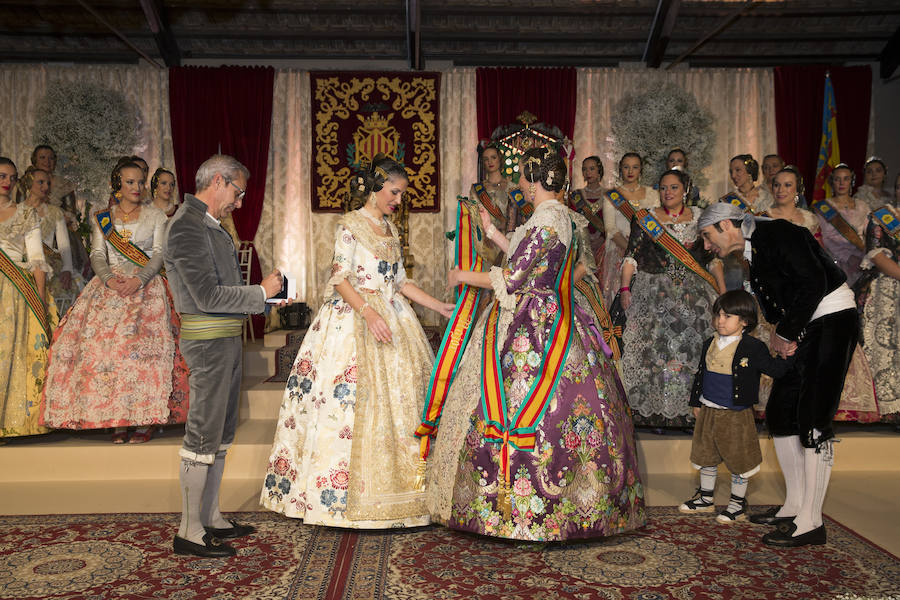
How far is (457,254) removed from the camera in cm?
348

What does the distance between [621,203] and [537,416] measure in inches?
98.8

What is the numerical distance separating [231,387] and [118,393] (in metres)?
1.83

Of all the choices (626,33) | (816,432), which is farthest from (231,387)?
(626,33)

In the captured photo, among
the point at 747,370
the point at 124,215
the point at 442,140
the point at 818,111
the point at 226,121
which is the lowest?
the point at 747,370

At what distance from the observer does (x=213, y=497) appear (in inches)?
130

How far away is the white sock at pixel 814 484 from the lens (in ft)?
10.6

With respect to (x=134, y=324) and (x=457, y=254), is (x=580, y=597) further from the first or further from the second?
(x=134, y=324)

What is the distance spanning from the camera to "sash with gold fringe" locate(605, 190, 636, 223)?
5.08m

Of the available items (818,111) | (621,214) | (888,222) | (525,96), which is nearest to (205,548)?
(621,214)

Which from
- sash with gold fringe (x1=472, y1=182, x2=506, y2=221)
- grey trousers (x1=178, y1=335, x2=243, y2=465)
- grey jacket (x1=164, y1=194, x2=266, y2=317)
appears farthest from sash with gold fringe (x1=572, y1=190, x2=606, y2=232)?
grey trousers (x1=178, y1=335, x2=243, y2=465)

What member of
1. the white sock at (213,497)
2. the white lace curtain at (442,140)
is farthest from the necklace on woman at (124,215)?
the white lace curtain at (442,140)

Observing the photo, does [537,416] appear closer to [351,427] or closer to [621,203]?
[351,427]

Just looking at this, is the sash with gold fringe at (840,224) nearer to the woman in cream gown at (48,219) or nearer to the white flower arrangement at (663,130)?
the white flower arrangement at (663,130)

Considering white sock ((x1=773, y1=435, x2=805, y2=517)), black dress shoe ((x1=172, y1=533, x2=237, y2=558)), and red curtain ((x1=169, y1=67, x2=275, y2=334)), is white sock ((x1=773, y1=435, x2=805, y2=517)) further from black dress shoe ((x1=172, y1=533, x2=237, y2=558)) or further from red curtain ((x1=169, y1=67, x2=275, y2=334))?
red curtain ((x1=169, y1=67, x2=275, y2=334))
